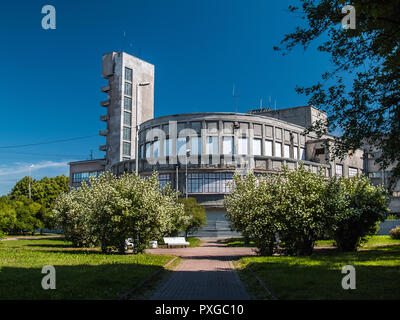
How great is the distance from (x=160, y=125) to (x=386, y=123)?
61.6 metres

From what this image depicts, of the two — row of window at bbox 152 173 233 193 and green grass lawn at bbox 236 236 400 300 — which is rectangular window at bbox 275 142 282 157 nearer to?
row of window at bbox 152 173 233 193

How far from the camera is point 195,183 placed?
64.9 metres

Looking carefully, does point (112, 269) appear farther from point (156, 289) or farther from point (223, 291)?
point (223, 291)

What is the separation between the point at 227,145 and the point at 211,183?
10.2 m

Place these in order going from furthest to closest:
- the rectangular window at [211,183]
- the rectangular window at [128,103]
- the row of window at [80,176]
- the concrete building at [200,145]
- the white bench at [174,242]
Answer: the row of window at [80,176] < the rectangular window at [128,103] < the concrete building at [200,145] < the rectangular window at [211,183] < the white bench at [174,242]

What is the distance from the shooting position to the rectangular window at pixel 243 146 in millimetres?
72500

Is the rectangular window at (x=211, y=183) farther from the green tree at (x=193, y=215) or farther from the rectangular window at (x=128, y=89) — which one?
the rectangular window at (x=128, y=89)

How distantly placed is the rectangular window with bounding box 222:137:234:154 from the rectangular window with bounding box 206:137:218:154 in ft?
4.42

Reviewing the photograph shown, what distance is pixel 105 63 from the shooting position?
92312 millimetres

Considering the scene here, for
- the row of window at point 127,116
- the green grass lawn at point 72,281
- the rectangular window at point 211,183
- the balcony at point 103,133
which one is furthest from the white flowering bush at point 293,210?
the balcony at point 103,133

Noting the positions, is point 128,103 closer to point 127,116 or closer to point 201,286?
point 127,116

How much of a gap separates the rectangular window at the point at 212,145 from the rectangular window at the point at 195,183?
7.29m

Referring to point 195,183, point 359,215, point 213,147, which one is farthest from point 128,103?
point 359,215
